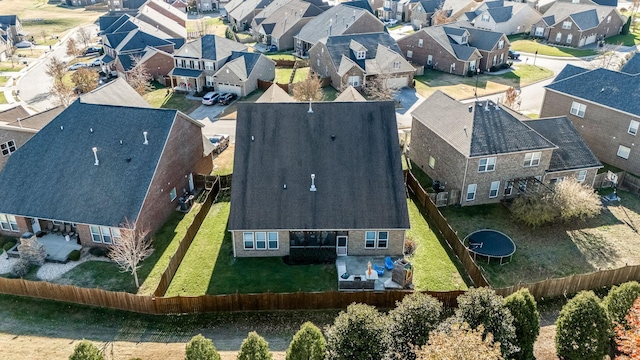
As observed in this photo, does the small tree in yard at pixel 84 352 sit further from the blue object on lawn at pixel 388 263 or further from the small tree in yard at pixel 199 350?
the blue object on lawn at pixel 388 263

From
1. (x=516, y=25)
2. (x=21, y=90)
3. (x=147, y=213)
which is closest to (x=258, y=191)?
(x=147, y=213)

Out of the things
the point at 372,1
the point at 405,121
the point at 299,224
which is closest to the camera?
the point at 299,224

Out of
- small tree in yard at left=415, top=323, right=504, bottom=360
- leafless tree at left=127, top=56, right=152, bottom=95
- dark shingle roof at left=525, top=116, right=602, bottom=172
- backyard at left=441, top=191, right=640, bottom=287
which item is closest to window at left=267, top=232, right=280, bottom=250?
backyard at left=441, top=191, right=640, bottom=287

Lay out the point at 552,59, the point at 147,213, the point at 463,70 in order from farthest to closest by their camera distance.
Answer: the point at 552,59 → the point at 463,70 → the point at 147,213

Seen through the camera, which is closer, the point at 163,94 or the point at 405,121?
the point at 405,121

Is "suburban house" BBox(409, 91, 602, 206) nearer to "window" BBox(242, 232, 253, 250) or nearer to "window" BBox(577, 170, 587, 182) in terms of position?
"window" BBox(577, 170, 587, 182)

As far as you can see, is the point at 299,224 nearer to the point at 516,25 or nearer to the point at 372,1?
the point at 516,25

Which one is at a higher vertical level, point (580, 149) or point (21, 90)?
point (580, 149)
